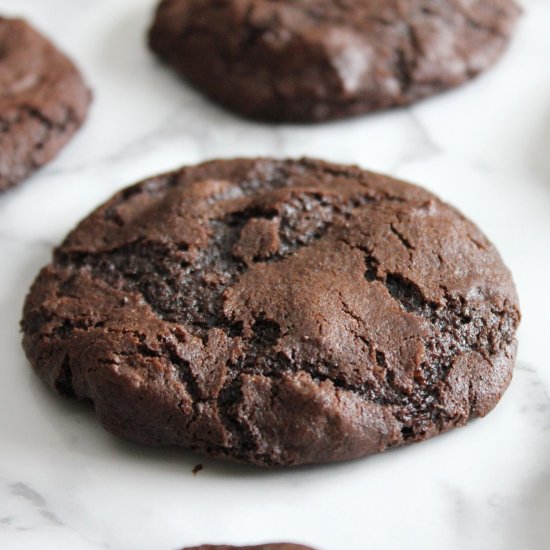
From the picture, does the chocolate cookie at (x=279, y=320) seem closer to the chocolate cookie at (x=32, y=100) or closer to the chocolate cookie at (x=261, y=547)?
the chocolate cookie at (x=261, y=547)

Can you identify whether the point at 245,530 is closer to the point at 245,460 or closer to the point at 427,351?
the point at 245,460

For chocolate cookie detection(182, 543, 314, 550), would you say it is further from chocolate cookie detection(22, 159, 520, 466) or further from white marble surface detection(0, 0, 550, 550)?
chocolate cookie detection(22, 159, 520, 466)

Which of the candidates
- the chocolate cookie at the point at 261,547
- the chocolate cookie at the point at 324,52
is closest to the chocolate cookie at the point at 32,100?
the chocolate cookie at the point at 324,52

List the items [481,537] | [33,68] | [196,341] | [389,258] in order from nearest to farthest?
[481,537] → [196,341] → [389,258] → [33,68]

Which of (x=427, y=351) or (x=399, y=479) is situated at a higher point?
(x=427, y=351)

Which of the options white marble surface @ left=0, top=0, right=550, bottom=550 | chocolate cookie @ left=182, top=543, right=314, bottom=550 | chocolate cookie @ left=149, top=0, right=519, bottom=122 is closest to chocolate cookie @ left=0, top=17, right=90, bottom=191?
white marble surface @ left=0, top=0, right=550, bottom=550

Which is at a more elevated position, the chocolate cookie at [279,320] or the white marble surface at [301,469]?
the chocolate cookie at [279,320]

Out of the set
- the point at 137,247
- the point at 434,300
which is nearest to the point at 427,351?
the point at 434,300

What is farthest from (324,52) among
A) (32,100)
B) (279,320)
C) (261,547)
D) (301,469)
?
(261,547)
